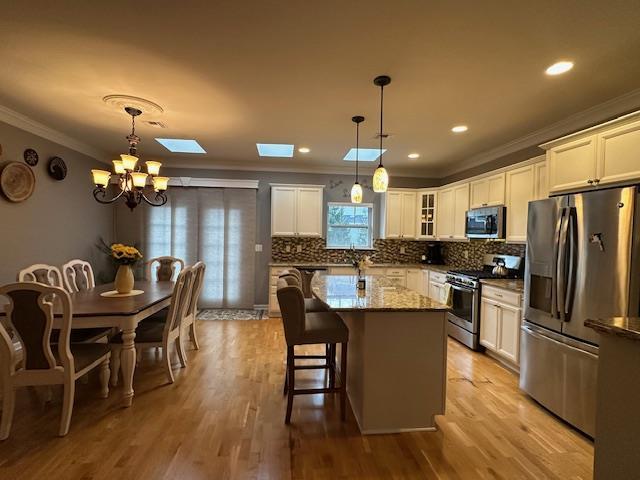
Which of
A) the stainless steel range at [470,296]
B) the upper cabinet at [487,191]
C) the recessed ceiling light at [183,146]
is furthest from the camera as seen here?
the recessed ceiling light at [183,146]

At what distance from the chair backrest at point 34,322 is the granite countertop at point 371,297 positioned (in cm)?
174

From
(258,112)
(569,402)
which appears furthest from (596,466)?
(258,112)

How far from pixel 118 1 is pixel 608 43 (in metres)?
2.84

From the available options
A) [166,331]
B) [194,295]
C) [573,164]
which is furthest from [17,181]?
[573,164]

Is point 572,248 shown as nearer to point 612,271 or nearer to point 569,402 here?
point 612,271

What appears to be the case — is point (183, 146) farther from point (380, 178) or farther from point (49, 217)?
point (380, 178)

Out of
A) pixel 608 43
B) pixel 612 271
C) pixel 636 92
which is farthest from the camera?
pixel 636 92

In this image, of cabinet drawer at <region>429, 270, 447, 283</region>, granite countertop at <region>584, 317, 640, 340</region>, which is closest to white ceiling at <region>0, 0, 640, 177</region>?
granite countertop at <region>584, 317, 640, 340</region>

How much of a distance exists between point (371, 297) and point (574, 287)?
4.77ft

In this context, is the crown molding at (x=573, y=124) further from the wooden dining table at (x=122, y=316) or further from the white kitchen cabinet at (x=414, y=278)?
the wooden dining table at (x=122, y=316)

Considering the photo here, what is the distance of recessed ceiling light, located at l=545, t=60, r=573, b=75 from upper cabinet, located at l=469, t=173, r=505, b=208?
1.68 meters

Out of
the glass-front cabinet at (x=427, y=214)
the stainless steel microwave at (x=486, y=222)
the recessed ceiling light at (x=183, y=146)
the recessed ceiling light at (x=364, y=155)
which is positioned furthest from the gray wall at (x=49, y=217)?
the stainless steel microwave at (x=486, y=222)

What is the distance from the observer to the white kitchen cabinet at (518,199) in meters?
3.45

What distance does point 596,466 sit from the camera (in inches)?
48.9
